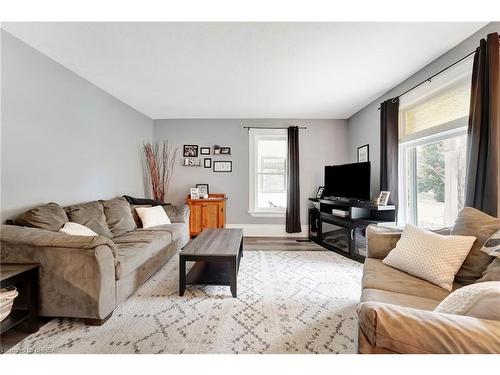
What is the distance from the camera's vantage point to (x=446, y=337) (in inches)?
23.9

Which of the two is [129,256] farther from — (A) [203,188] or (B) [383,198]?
(B) [383,198]

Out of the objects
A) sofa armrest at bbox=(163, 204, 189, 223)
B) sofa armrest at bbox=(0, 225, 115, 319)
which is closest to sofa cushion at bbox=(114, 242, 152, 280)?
sofa armrest at bbox=(0, 225, 115, 319)

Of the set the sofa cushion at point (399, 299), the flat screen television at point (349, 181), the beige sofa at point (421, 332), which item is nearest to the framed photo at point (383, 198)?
the flat screen television at point (349, 181)

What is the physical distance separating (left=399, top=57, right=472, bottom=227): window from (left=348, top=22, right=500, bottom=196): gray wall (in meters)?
0.13

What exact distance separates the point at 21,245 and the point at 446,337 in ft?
8.06

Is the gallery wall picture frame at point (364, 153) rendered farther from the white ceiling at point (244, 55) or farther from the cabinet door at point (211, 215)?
the cabinet door at point (211, 215)

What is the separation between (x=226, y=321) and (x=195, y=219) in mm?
2699

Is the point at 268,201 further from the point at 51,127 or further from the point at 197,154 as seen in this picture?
the point at 51,127

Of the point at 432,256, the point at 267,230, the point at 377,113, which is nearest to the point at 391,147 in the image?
the point at 377,113

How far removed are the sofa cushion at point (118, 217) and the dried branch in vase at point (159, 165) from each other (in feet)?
4.22

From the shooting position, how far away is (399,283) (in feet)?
4.70

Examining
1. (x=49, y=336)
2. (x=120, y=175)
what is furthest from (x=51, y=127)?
(x=49, y=336)

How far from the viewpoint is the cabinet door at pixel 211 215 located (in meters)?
4.21

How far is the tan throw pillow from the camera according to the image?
4.55 feet
